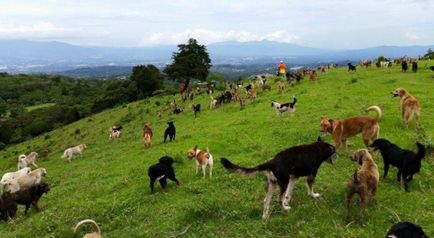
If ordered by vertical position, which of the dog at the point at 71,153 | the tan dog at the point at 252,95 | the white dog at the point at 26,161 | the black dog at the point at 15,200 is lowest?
the white dog at the point at 26,161

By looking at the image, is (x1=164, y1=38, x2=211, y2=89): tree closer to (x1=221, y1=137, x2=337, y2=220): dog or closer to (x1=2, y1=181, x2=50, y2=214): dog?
(x1=2, y1=181, x2=50, y2=214): dog

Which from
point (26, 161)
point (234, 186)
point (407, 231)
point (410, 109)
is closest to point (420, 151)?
point (407, 231)

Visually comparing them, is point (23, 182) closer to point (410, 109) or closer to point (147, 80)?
point (410, 109)

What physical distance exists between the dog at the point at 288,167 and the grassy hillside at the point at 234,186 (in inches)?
22.0

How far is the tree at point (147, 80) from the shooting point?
6975 cm

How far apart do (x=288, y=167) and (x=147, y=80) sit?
2358 inches

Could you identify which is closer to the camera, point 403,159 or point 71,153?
point 403,159

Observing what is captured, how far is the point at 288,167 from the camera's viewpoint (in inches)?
454

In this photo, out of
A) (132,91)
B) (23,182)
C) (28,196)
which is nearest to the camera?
(28,196)

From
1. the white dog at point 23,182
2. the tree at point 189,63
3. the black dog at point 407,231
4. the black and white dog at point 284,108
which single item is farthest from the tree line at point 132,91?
the black dog at point 407,231

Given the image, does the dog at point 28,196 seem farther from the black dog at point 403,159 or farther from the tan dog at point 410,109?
the tan dog at point 410,109

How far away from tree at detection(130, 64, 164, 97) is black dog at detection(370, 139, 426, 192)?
57.6m

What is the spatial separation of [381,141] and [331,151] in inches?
97.5

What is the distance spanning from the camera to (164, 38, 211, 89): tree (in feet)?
200
